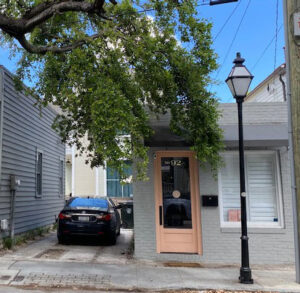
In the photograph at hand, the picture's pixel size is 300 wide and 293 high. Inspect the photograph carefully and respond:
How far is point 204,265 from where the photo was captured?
25.8 feet

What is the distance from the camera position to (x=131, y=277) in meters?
6.61

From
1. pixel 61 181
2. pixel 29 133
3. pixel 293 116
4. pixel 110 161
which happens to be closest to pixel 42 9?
pixel 110 161

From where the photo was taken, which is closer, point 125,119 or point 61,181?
point 125,119

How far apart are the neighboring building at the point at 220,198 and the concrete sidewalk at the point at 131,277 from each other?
26.7 inches

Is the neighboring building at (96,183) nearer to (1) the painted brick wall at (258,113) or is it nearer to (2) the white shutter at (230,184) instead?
(2) the white shutter at (230,184)

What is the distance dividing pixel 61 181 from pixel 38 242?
549cm

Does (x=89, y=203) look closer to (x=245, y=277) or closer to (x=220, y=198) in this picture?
(x=220, y=198)

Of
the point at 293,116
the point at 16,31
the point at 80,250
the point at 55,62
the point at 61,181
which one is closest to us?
the point at 293,116

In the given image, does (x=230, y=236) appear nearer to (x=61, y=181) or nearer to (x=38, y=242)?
(x=38, y=242)

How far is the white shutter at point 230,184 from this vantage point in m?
8.48

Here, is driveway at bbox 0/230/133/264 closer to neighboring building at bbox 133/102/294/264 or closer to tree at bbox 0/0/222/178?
neighboring building at bbox 133/102/294/264

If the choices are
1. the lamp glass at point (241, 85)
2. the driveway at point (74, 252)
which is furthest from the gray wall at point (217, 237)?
the lamp glass at point (241, 85)

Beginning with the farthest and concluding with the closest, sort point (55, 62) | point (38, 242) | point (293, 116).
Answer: point (38, 242) < point (55, 62) < point (293, 116)

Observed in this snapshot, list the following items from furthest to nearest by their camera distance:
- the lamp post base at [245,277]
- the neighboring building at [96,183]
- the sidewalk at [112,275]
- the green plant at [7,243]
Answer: the neighboring building at [96,183], the green plant at [7,243], the lamp post base at [245,277], the sidewalk at [112,275]
